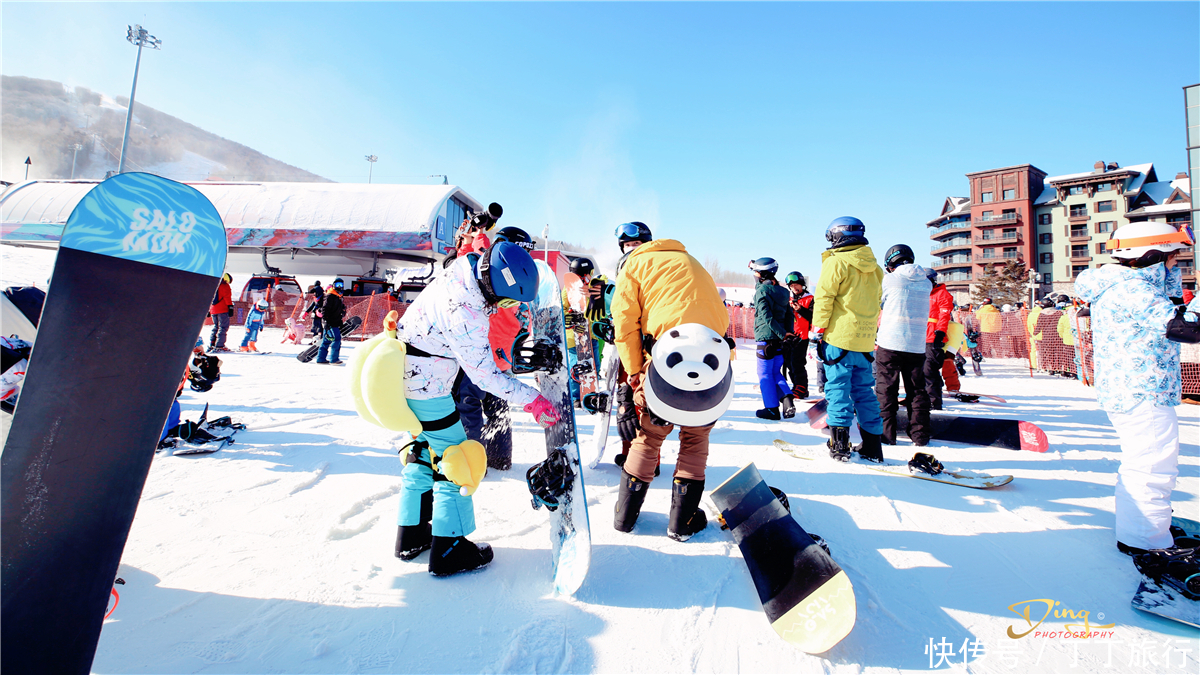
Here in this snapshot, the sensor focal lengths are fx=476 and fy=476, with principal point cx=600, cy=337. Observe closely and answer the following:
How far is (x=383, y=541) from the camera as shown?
2312 millimetres

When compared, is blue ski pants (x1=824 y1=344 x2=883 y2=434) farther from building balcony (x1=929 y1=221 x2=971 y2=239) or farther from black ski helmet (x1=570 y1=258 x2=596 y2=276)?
building balcony (x1=929 y1=221 x2=971 y2=239)

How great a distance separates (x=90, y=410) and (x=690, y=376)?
1.88 metres

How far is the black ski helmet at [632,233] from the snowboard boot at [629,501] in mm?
1399

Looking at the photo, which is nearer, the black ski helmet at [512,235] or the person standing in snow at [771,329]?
the black ski helmet at [512,235]

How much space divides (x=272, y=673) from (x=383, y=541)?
0.87 m

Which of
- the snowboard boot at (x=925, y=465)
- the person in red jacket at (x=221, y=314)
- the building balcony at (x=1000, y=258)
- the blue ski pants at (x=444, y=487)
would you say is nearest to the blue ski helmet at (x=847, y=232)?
the snowboard boot at (x=925, y=465)

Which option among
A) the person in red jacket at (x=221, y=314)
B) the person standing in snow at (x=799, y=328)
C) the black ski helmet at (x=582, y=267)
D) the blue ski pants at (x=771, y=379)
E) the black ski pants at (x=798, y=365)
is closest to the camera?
the black ski helmet at (x=582, y=267)

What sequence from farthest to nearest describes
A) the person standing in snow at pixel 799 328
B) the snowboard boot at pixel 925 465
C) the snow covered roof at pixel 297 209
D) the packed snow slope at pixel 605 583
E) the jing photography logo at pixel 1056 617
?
the snow covered roof at pixel 297 209 < the person standing in snow at pixel 799 328 < the snowboard boot at pixel 925 465 < the jing photography logo at pixel 1056 617 < the packed snow slope at pixel 605 583

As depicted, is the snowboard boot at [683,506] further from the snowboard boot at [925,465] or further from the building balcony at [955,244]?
the building balcony at [955,244]

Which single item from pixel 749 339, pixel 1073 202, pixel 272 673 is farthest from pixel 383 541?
pixel 1073 202

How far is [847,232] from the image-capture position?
359 cm

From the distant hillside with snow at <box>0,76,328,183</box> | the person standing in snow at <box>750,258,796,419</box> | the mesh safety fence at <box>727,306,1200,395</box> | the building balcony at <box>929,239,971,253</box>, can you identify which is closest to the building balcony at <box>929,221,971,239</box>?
the building balcony at <box>929,239,971,253</box>

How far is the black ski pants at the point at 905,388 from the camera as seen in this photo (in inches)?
157

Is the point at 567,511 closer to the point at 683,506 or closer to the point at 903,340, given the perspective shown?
the point at 683,506
